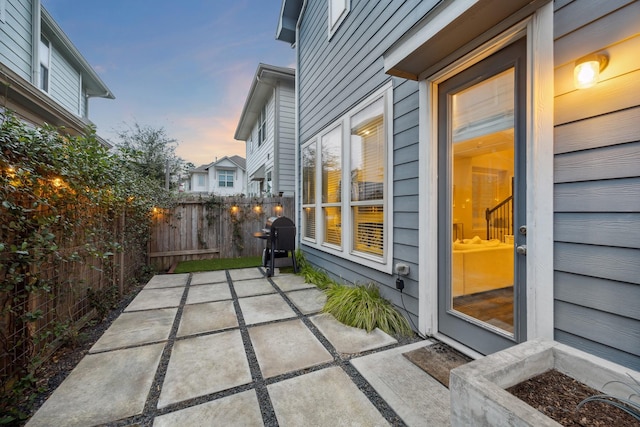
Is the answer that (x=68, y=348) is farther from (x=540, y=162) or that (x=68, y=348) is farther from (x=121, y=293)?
(x=540, y=162)

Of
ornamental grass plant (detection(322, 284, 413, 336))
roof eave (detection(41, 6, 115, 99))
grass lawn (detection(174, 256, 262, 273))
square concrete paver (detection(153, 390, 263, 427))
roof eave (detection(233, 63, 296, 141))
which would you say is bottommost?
square concrete paver (detection(153, 390, 263, 427))

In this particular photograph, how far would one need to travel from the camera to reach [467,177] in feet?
8.22

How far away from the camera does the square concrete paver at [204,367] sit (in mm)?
1768

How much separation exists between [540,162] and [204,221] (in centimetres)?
659

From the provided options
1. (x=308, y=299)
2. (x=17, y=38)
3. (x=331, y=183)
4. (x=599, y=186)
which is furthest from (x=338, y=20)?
(x=17, y=38)

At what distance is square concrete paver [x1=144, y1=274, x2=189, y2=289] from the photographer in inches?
170

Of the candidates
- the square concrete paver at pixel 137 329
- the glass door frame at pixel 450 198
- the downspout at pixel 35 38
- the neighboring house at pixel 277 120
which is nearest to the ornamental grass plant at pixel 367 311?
the glass door frame at pixel 450 198

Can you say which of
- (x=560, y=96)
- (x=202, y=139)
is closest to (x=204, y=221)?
(x=560, y=96)

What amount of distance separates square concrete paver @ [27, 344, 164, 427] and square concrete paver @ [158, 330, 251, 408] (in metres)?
0.15

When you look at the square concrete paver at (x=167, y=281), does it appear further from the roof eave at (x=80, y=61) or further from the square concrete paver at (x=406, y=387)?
the roof eave at (x=80, y=61)

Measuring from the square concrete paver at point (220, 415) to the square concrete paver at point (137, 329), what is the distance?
1167mm

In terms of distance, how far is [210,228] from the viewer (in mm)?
6598

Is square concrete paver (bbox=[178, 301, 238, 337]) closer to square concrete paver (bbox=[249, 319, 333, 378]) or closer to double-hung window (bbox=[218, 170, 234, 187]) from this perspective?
square concrete paver (bbox=[249, 319, 333, 378])

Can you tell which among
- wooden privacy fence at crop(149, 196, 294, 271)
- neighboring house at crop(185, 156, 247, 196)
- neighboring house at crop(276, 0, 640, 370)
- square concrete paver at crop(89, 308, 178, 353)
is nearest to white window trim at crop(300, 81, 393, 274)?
neighboring house at crop(276, 0, 640, 370)
